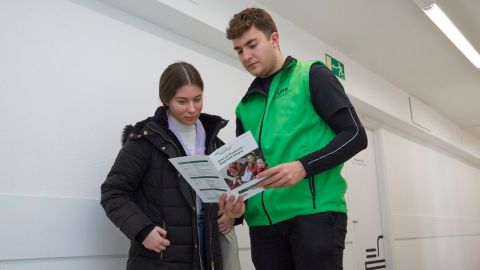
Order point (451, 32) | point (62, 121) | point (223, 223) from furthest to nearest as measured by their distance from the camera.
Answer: point (451, 32), point (62, 121), point (223, 223)

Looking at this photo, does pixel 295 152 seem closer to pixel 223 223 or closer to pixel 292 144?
pixel 292 144

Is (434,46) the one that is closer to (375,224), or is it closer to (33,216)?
(375,224)

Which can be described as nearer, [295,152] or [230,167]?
[230,167]

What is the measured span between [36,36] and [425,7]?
275 cm

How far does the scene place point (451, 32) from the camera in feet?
11.3

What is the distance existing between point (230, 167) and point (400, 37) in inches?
126

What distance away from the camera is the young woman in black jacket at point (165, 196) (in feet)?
4.15

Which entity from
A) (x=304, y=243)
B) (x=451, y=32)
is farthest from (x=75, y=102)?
(x=451, y=32)

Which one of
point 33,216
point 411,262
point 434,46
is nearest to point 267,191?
point 33,216

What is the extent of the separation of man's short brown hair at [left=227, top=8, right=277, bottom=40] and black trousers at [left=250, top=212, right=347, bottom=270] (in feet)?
2.18

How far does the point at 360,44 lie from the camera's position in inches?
149

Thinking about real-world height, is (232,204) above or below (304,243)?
above

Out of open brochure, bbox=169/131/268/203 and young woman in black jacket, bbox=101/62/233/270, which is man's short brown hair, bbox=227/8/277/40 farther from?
open brochure, bbox=169/131/268/203

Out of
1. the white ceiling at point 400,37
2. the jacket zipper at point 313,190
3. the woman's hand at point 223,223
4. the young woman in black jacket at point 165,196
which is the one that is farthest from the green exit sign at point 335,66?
the jacket zipper at point 313,190
